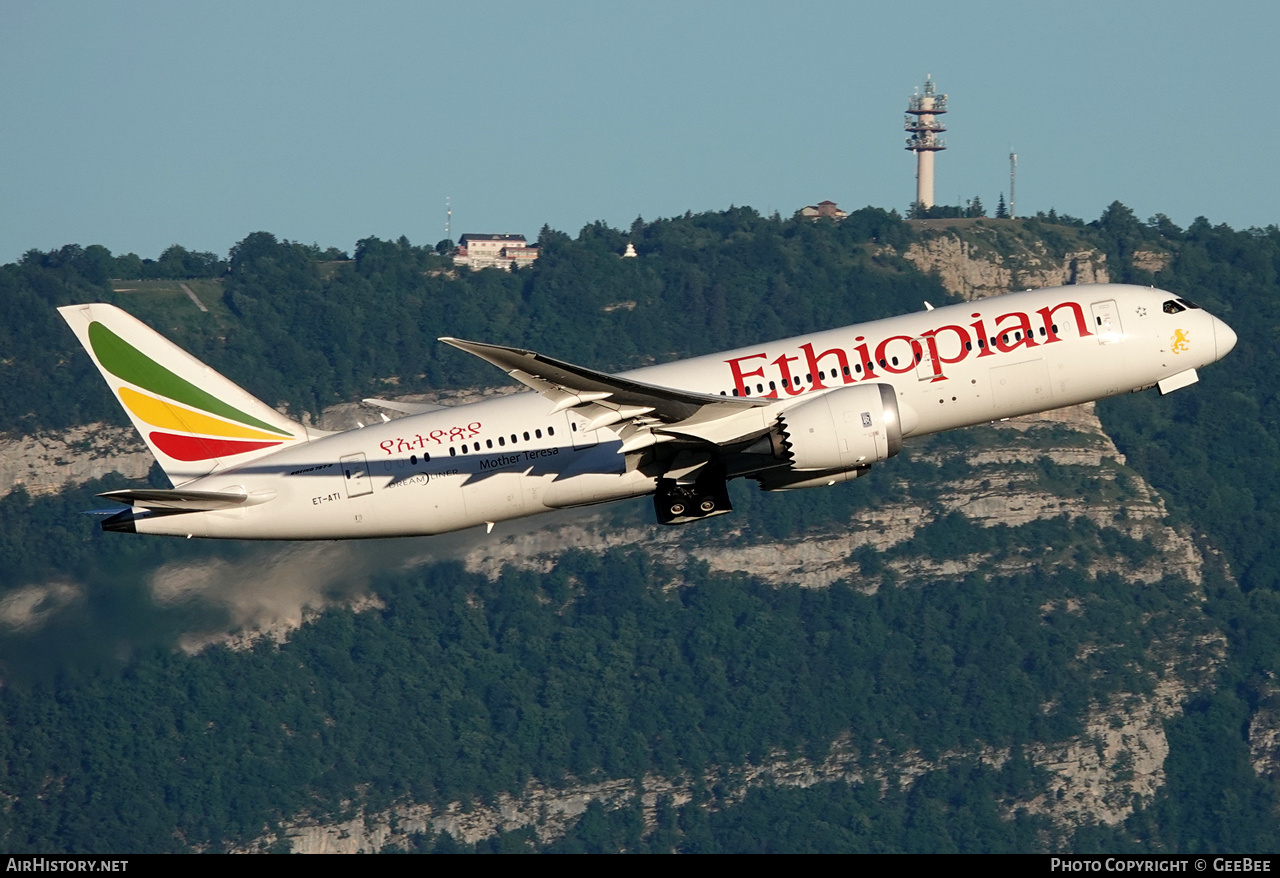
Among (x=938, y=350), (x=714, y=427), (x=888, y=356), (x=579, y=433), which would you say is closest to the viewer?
(x=714, y=427)

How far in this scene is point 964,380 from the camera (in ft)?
165

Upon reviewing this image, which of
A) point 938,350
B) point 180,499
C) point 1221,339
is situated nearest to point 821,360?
point 938,350

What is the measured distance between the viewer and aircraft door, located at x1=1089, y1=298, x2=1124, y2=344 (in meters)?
51.3

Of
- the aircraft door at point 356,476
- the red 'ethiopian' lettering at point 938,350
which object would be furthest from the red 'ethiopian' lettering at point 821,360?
the aircraft door at point 356,476

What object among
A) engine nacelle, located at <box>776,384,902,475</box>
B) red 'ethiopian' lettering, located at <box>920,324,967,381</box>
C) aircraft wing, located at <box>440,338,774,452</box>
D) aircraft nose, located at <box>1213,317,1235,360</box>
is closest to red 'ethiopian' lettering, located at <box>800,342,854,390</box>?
engine nacelle, located at <box>776,384,902,475</box>

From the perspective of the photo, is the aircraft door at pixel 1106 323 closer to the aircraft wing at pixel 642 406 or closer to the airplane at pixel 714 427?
the airplane at pixel 714 427

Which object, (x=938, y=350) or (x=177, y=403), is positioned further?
(x=177, y=403)

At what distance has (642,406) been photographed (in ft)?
159

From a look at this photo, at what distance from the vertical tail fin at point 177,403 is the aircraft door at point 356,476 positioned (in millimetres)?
2787

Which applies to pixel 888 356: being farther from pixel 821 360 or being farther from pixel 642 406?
pixel 642 406

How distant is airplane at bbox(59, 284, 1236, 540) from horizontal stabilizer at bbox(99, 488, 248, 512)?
7cm

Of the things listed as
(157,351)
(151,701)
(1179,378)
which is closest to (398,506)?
(157,351)

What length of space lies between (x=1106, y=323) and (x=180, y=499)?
82.3 feet
